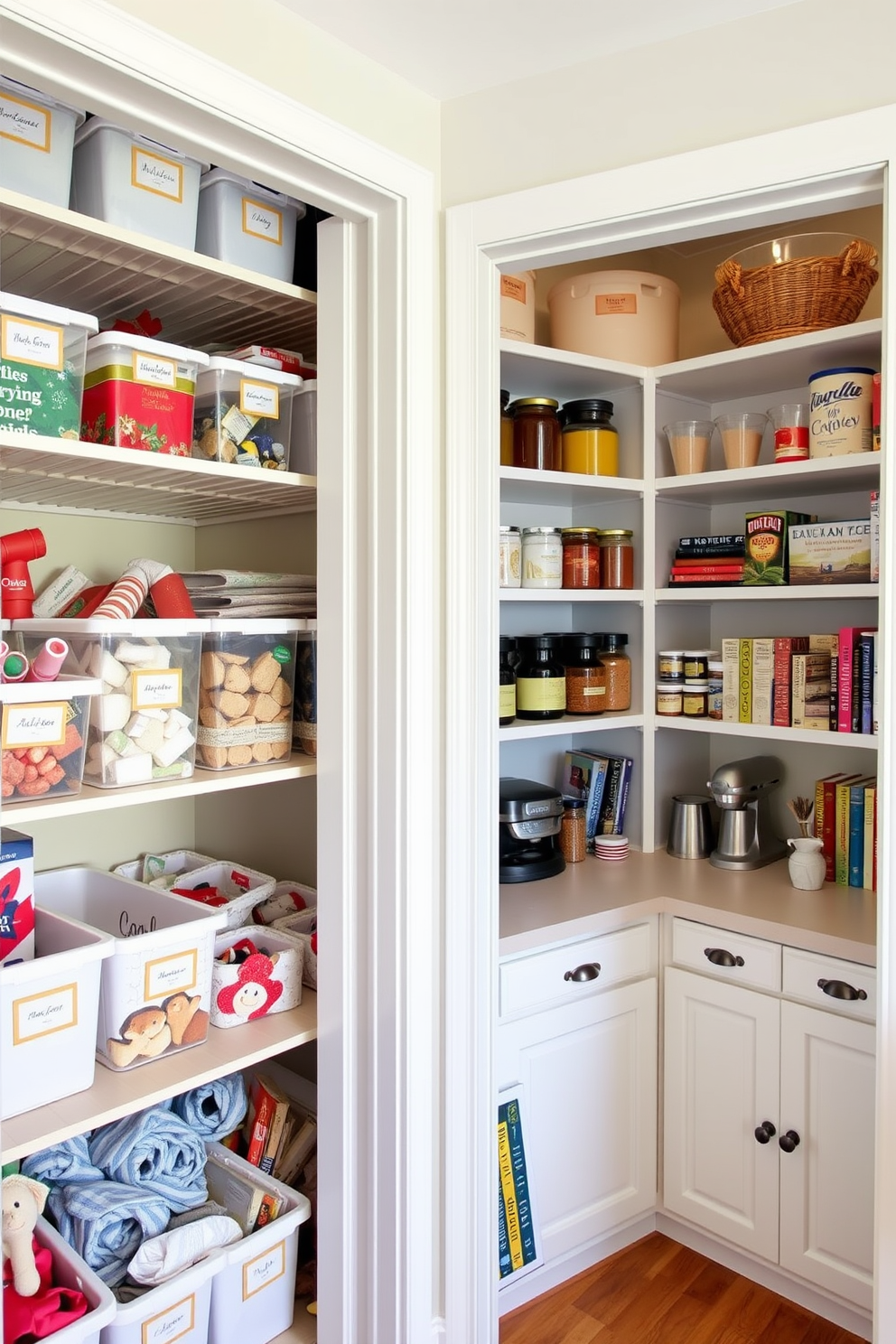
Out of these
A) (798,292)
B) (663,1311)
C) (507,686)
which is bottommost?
(663,1311)

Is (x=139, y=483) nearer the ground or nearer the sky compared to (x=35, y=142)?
nearer the ground

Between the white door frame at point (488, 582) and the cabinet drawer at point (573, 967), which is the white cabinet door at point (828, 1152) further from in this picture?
the white door frame at point (488, 582)

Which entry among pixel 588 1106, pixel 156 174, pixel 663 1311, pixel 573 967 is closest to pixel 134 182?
pixel 156 174

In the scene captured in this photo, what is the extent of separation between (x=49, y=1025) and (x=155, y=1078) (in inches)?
7.9

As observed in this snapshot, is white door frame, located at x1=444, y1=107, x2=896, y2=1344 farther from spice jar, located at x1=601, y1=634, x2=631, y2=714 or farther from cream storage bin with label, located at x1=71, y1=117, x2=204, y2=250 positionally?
spice jar, located at x1=601, y1=634, x2=631, y2=714

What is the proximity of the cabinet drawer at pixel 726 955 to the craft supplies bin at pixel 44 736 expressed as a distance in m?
1.40

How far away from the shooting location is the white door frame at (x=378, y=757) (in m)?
1.60

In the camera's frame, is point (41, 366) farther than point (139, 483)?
No

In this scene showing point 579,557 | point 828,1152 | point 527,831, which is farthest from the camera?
point 579,557

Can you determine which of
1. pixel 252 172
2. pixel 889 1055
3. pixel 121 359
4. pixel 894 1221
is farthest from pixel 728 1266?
pixel 252 172

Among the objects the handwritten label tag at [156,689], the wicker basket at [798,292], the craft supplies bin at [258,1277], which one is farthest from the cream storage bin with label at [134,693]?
the wicker basket at [798,292]

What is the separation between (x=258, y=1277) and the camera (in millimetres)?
1678

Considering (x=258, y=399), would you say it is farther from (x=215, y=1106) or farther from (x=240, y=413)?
(x=215, y=1106)

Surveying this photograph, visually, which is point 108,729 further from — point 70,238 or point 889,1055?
point 889,1055
